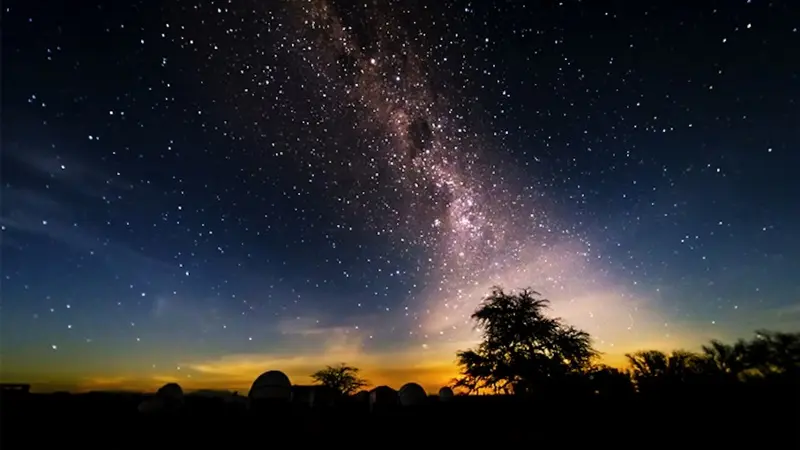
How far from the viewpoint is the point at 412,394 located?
145 ft

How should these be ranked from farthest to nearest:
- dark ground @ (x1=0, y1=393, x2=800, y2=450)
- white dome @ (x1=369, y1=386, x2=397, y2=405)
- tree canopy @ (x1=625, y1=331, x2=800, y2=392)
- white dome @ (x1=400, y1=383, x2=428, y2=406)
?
1. white dome @ (x1=369, y1=386, x2=397, y2=405)
2. white dome @ (x1=400, y1=383, x2=428, y2=406)
3. tree canopy @ (x1=625, y1=331, x2=800, y2=392)
4. dark ground @ (x1=0, y1=393, x2=800, y2=450)

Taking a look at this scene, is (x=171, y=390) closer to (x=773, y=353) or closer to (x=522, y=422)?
(x=522, y=422)

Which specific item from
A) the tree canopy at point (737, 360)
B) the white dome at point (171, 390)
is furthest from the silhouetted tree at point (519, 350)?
the white dome at point (171, 390)

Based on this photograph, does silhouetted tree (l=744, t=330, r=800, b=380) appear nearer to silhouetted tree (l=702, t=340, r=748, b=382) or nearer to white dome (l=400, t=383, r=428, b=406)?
silhouetted tree (l=702, t=340, r=748, b=382)

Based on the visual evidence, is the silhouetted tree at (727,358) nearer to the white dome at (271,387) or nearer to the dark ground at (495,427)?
the dark ground at (495,427)

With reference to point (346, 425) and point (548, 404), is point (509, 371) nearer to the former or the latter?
point (548, 404)

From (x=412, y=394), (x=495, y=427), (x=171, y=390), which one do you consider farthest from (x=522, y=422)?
(x=171, y=390)

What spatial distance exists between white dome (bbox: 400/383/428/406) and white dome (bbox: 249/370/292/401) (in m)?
15.9

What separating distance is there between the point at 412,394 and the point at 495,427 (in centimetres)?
3267

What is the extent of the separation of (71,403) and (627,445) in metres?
33.3

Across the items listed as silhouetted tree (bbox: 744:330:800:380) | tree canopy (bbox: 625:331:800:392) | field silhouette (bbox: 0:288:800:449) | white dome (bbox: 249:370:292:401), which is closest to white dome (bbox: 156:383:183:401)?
white dome (bbox: 249:370:292:401)

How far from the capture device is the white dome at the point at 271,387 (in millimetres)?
31406

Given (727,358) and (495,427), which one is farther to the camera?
(727,358)

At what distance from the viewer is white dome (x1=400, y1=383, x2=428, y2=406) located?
4330 centimetres
